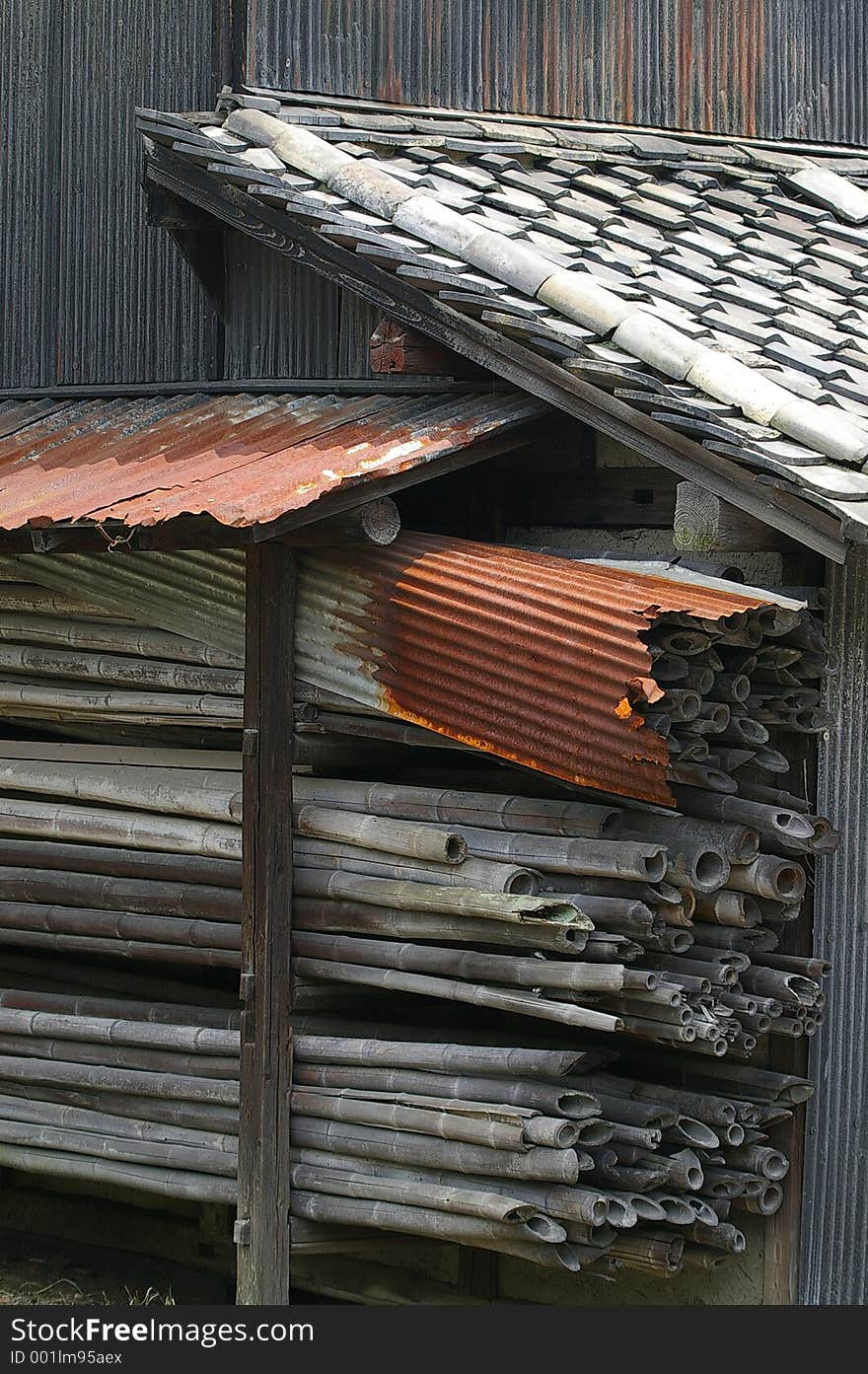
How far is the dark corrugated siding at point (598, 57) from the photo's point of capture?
327 inches

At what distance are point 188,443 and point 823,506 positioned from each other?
107 inches

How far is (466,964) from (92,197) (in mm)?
4180

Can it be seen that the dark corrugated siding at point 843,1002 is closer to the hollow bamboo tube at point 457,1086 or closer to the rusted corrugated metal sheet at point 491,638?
the rusted corrugated metal sheet at point 491,638

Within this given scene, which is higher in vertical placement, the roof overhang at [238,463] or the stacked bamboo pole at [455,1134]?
the roof overhang at [238,463]

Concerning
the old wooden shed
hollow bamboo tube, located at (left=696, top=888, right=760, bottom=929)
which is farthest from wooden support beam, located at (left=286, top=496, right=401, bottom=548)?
hollow bamboo tube, located at (left=696, top=888, right=760, bottom=929)

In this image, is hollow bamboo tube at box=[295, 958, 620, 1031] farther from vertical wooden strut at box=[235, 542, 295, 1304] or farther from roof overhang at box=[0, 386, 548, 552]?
roof overhang at box=[0, 386, 548, 552]

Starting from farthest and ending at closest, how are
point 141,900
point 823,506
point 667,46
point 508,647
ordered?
point 667,46 → point 141,900 → point 508,647 → point 823,506

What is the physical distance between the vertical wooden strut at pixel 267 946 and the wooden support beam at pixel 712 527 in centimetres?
147

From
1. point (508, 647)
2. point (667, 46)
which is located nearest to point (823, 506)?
point (508, 647)

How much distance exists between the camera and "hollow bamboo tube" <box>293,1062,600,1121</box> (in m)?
6.52

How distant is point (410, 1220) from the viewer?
22.4ft

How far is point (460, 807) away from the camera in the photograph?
22.6 ft

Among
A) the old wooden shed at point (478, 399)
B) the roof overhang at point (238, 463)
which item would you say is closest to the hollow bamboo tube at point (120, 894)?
the old wooden shed at point (478, 399)

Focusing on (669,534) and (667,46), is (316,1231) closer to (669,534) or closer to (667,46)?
(669,534)
